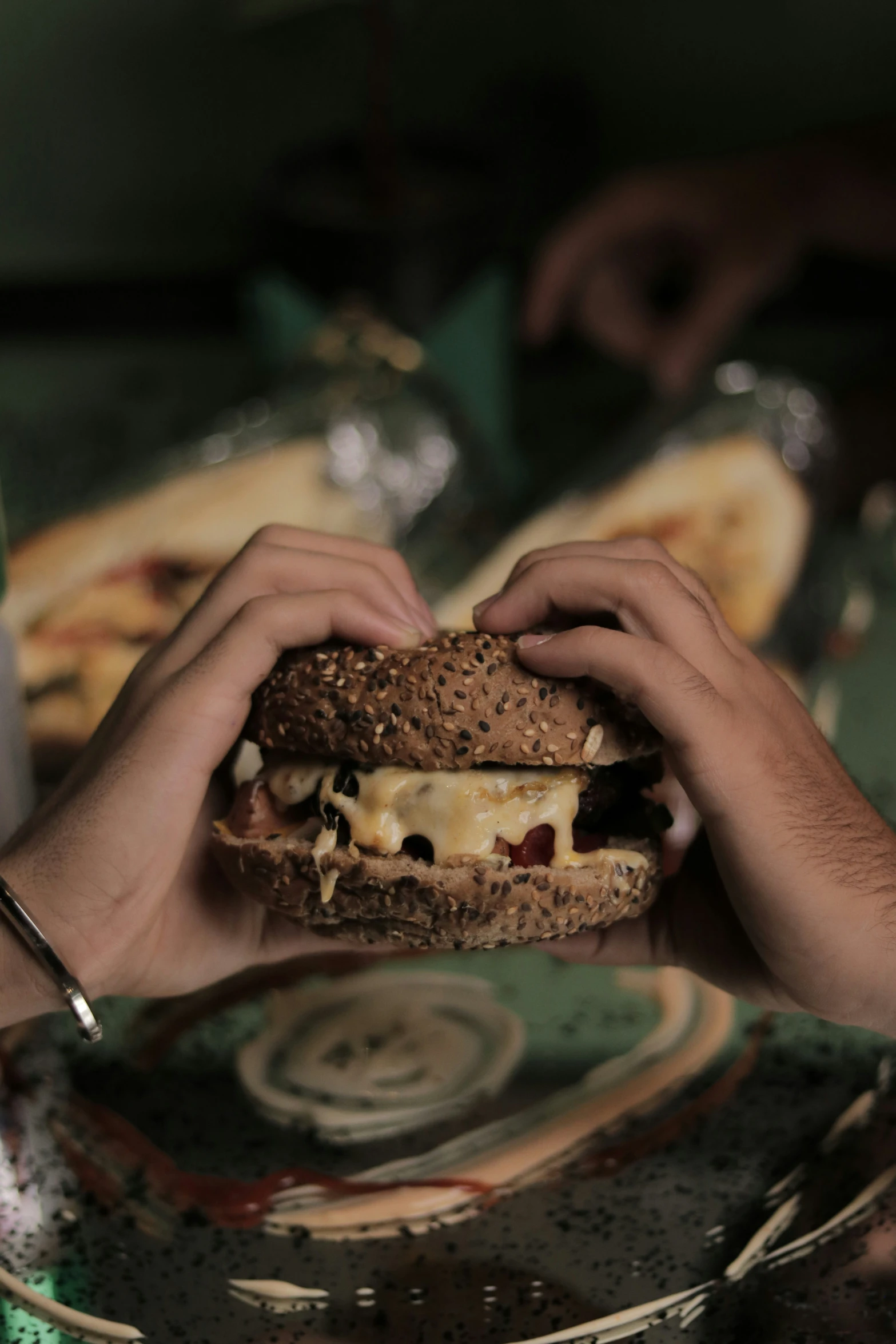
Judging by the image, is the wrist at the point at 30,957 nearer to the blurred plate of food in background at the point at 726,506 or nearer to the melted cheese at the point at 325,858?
the melted cheese at the point at 325,858

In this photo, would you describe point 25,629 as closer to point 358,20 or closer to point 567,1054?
point 567,1054

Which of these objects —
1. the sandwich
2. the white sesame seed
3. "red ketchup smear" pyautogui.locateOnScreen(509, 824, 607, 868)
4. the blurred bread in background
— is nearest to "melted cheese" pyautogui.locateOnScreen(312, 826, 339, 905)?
the sandwich

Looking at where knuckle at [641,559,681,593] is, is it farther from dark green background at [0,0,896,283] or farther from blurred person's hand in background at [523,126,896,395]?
dark green background at [0,0,896,283]

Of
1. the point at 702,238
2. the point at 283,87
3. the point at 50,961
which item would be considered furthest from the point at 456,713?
the point at 283,87

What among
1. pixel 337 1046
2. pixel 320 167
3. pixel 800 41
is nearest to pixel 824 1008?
pixel 337 1046

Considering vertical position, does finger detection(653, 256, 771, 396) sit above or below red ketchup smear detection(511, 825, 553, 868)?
above

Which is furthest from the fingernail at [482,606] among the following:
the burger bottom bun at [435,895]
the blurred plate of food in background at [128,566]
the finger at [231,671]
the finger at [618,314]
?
the finger at [618,314]
